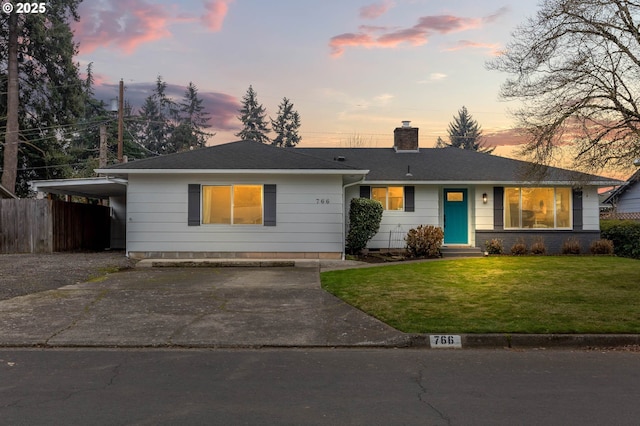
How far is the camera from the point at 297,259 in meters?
15.0

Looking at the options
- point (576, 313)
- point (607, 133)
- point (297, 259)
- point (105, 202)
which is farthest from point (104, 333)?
point (105, 202)

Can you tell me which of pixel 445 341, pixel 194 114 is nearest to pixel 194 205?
pixel 445 341

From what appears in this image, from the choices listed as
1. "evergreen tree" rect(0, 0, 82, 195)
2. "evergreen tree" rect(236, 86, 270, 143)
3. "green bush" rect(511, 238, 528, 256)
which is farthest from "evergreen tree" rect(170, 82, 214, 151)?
"green bush" rect(511, 238, 528, 256)

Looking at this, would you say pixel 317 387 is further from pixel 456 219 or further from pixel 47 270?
pixel 456 219

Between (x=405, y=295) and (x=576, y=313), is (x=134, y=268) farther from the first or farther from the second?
(x=576, y=313)

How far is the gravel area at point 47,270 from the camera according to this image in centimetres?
1035

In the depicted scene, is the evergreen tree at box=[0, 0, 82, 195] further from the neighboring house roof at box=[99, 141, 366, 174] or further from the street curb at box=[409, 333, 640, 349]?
the street curb at box=[409, 333, 640, 349]

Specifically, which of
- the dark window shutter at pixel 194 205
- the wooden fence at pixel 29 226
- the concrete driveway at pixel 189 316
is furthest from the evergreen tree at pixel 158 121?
the concrete driveway at pixel 189 316

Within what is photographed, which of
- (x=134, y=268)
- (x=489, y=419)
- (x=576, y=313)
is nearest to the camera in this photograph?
(x=489, y=419)

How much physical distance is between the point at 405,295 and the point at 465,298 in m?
1.15

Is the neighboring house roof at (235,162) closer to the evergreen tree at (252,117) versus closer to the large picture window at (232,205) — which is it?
the large picture window at (232,205)

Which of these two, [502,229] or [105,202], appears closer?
[502,229]

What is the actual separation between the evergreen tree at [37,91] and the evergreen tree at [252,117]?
34.3 metres

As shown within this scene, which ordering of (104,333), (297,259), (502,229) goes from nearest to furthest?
(104,333), (297,259), (502,229)
